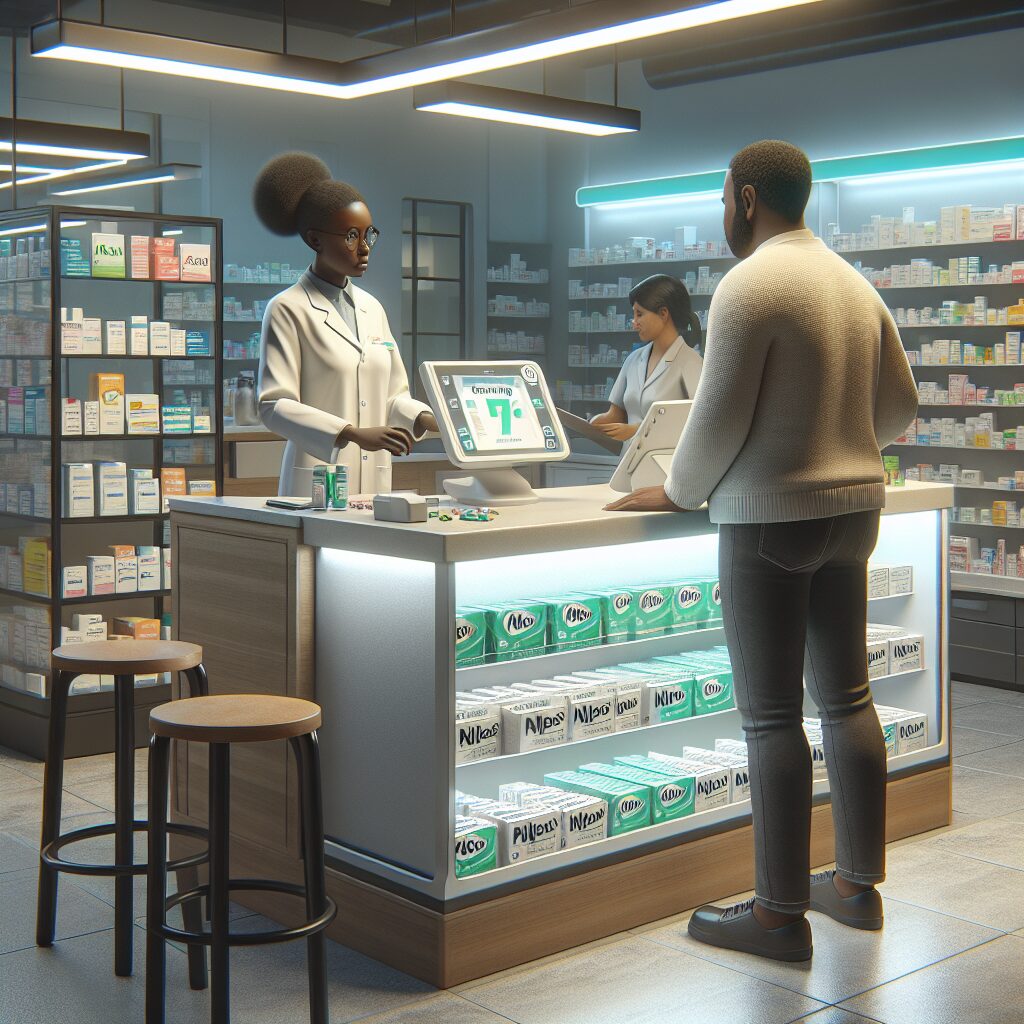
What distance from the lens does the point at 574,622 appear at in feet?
11.7

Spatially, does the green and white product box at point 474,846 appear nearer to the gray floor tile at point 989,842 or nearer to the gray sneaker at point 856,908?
the gray sneaker at point 856,908

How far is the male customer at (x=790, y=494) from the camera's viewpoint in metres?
3.07

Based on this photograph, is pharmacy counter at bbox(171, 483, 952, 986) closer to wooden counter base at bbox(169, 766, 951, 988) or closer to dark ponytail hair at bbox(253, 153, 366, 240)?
wooden counter base at bbox(169, 766, 951, 988)

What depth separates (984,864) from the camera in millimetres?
4039

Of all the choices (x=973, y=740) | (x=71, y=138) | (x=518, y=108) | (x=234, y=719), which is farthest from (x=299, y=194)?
(x=973, y=740)

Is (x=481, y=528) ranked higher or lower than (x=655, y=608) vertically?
higher

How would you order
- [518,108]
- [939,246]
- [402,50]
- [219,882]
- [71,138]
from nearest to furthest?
1. [219,882]
2. [402,50]
3. [518,108]
4. [71,138]
5. [939,246]

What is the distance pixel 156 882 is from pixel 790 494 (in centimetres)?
164

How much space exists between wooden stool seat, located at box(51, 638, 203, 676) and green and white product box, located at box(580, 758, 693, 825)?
122 centimetres

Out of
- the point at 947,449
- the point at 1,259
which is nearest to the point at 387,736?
Answer: the point at 1,259

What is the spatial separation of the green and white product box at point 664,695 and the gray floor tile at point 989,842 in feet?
3.46

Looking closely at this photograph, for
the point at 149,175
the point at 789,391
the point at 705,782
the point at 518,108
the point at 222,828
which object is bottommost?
the point at 705,782

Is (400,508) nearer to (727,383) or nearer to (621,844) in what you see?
(727,383)

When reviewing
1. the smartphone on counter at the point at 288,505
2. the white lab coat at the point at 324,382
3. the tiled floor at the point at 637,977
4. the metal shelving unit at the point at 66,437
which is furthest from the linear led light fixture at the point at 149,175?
the tiled floor at the point at 637,977
